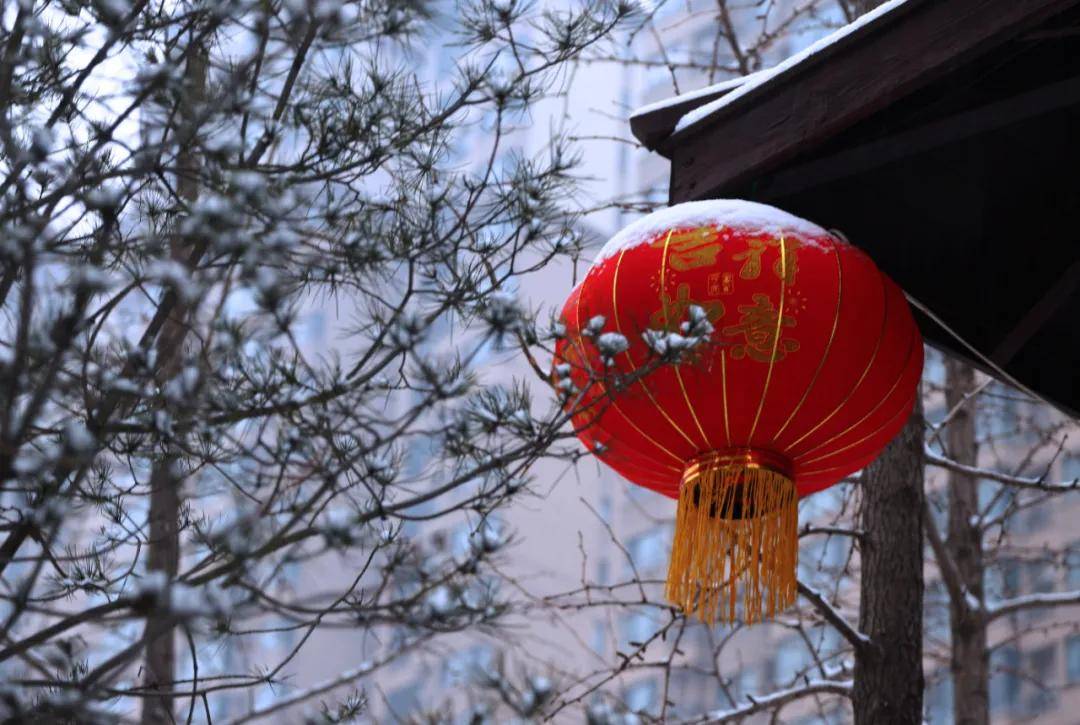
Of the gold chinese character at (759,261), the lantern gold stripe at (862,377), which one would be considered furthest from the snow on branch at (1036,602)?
the gold chinese character at (759,261)

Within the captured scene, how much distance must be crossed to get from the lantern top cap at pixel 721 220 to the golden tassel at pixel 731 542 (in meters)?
0.58

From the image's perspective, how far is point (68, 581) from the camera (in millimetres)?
4031

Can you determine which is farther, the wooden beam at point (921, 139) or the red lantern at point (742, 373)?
the wooden beam at point (921, 139)

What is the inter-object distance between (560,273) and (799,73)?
101 ft

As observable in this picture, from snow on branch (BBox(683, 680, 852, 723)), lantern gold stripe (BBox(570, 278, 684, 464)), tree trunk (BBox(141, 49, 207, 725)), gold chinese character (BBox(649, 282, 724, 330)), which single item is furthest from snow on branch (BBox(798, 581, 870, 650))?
tree trunk (BBox(141, 49, 207, 725))

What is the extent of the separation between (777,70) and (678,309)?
0.65 meters

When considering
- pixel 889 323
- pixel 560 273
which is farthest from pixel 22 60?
pixel 560 273

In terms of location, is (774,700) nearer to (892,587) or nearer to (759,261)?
(892,587)

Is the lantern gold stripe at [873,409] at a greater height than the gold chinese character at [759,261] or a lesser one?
lesser

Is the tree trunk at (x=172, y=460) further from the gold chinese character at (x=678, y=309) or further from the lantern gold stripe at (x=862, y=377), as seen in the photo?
the lantern gold stripe at (x=862, y=377)

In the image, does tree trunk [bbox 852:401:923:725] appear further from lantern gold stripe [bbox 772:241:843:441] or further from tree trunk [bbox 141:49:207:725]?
tree trunk [bbox 141:49:207:725]

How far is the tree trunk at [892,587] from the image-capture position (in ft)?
18.6

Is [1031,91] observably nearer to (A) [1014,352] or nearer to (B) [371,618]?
(A) [1014,352]

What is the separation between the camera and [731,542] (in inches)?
171
